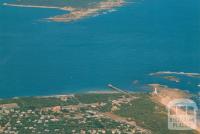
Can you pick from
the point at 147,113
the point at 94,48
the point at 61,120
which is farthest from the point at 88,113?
the point at 94,48

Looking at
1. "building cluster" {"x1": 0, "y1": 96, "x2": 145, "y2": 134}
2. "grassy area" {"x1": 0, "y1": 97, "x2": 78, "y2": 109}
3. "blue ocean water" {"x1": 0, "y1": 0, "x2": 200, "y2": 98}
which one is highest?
"blue ocean water" {"x1": 0, "y1": 0, "x2": 200, "y2": 98}

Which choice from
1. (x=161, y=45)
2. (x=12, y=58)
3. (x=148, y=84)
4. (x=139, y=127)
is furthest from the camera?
(x=161, y=45)

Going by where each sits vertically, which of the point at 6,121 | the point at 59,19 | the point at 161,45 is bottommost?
the point at 6,121

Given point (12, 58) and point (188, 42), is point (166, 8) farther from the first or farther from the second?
point (12, 58)

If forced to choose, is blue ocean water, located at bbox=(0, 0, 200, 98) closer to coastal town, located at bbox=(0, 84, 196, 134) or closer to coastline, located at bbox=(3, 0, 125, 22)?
coastline, located at bbox=(3, 0, 125, 22)

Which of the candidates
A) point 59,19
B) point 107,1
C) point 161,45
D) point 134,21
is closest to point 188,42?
point 161,45

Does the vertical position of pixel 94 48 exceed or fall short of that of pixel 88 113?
it exceeds it

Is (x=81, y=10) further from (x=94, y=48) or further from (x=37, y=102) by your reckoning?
(x=37, y=102)

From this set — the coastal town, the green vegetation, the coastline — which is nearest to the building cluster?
the coastal town
